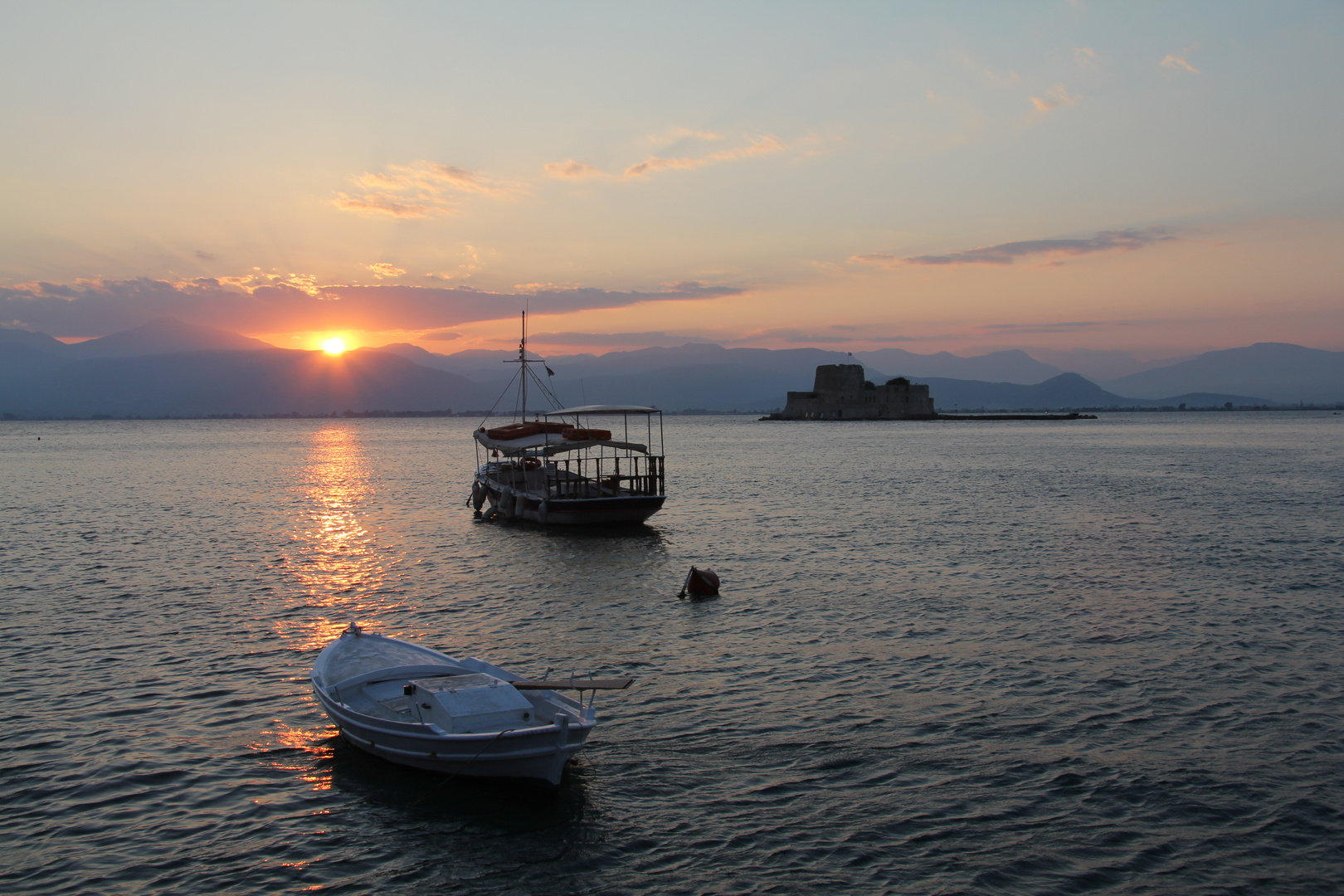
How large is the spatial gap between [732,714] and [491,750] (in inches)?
194

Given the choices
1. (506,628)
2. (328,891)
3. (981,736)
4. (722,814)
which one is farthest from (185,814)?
(981,736)

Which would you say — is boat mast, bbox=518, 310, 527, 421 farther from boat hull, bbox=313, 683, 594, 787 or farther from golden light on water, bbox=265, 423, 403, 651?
boat hull, bbox=313, 683, 594, 787

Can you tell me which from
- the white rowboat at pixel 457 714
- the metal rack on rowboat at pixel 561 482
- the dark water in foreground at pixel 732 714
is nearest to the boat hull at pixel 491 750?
the white rowboat at pixel 457 714

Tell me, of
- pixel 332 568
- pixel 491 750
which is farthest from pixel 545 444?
pixel 491 750

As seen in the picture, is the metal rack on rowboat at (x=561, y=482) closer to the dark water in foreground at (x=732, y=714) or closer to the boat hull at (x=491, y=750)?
the dark water in foreground at (x=732, y=714)

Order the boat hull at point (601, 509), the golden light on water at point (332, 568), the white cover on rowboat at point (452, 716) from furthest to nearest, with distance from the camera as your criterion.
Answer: the boat hull at point (601, 509), the golden light on water at point (332, 568), the white cover on rowboat at point (452, 716)

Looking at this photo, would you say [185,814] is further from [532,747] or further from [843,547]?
[843,547]

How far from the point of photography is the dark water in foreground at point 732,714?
10.4m

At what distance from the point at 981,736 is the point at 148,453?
13168cm

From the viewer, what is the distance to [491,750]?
11.6 meters

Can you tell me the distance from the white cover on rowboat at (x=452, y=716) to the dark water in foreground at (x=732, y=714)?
561 mm

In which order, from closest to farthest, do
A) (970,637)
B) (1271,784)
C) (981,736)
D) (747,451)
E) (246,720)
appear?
(1271,784) → (981,736) → (246,720) → (970,637) → (747,451)

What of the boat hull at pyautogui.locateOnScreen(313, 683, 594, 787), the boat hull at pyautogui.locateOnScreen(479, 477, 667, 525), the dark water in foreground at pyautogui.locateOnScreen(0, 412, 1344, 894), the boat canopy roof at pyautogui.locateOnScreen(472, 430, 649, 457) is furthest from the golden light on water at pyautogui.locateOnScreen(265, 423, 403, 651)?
the boat hull at pyautogui.locateOnScreen(313, 683, 594, 787)

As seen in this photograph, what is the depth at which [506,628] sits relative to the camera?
70.5 ft
